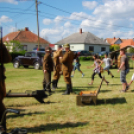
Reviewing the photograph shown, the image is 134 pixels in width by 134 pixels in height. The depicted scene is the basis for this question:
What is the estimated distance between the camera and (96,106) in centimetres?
593

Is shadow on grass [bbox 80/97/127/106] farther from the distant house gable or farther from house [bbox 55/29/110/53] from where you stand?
the distant house gable

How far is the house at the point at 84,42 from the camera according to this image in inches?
2066

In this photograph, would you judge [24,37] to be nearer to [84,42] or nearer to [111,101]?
[84,42]

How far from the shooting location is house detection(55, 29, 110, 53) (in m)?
52.5

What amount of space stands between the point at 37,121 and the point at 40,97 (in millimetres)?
971

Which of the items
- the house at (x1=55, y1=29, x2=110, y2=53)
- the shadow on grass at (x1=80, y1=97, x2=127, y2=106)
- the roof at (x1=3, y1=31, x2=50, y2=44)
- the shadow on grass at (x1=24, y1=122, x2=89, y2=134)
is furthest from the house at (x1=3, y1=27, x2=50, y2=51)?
the shadow on grass at (x1=24, y1=122, x2=89, y2=134)

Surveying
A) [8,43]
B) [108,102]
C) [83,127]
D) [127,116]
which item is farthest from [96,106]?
[8,43]

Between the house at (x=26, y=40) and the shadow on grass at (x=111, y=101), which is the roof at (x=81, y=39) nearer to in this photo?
the house at (x=26, y=40)

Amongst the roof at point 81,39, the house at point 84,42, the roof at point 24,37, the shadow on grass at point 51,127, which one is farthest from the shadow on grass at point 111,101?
the roof at point 24,37

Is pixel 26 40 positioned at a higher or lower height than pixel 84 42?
higher

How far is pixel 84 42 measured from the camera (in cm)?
5175

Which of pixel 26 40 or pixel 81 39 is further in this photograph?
pixel 26 40

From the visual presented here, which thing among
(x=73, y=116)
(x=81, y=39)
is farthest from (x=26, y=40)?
(x=73, y=116)

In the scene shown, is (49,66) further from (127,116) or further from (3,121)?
(3,121)
